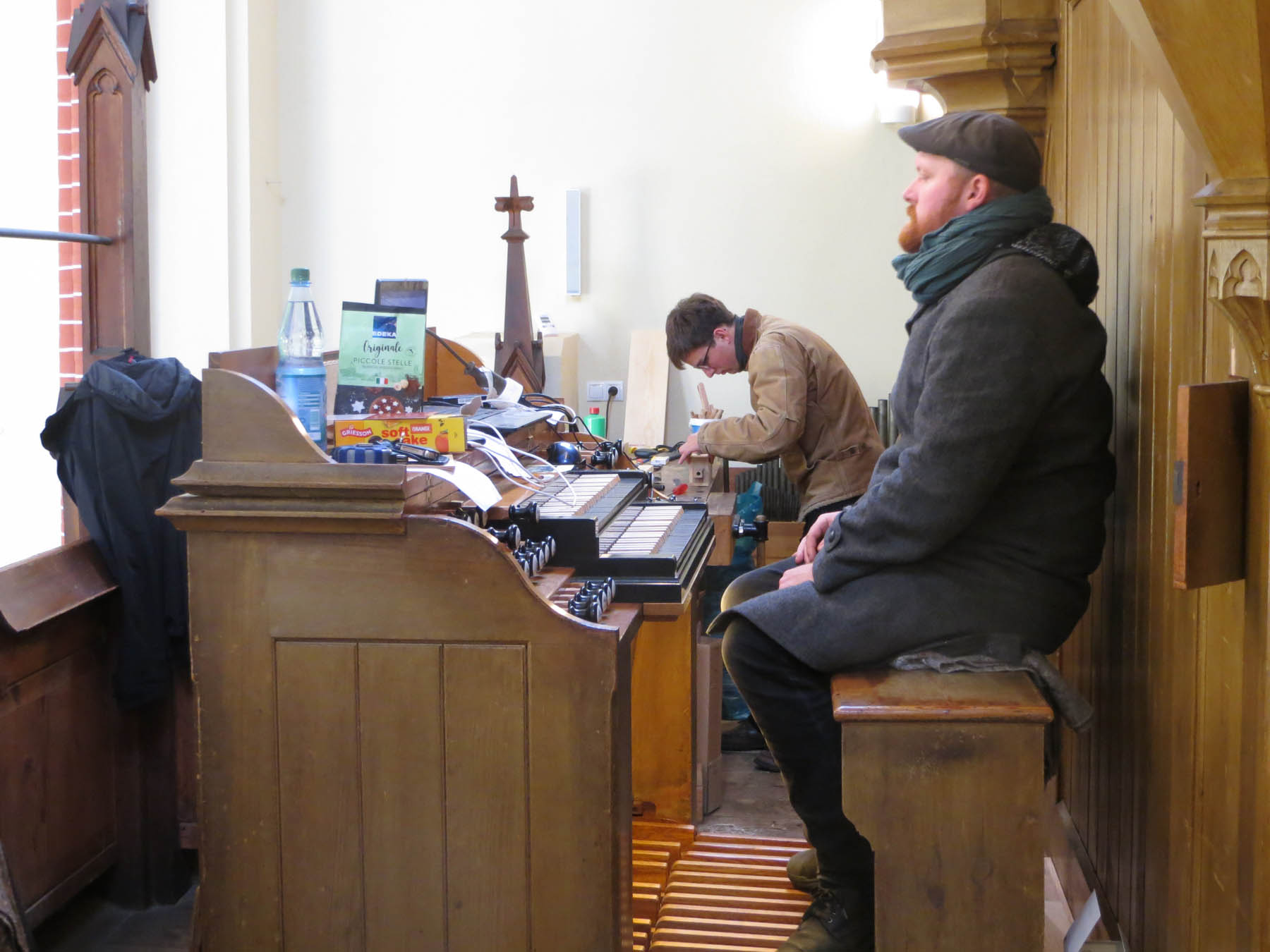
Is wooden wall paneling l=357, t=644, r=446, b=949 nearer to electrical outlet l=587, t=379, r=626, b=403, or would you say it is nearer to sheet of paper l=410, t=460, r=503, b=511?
sheet of paper l=410, t=460, r=503, b=511

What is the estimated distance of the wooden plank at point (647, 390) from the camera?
17.1 feet

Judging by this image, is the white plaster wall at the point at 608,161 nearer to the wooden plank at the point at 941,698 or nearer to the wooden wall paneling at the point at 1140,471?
the wooden wall paneling at the point at 1140,471

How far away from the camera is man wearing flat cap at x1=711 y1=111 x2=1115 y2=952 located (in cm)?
184

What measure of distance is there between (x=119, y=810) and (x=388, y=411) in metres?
1.32

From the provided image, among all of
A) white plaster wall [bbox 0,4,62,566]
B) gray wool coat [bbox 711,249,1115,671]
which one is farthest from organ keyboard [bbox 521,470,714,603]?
white plaster wall [bbox 0,4,62,566]

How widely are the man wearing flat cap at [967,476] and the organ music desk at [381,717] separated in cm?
31

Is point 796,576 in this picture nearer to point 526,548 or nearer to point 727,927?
point 526,548

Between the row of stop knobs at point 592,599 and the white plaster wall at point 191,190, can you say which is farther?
the white plaster wall at point 191,190

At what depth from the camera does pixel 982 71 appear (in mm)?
2797

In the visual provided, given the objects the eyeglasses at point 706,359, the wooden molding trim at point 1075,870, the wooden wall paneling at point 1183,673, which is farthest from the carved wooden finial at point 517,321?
the wooden wall paneling at point 1183,673

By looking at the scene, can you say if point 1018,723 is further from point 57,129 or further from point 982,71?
point 57,129

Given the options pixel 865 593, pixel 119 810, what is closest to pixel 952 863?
pixel 865 593

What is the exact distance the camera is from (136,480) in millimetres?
2844

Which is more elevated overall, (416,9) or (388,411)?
(416,9)
